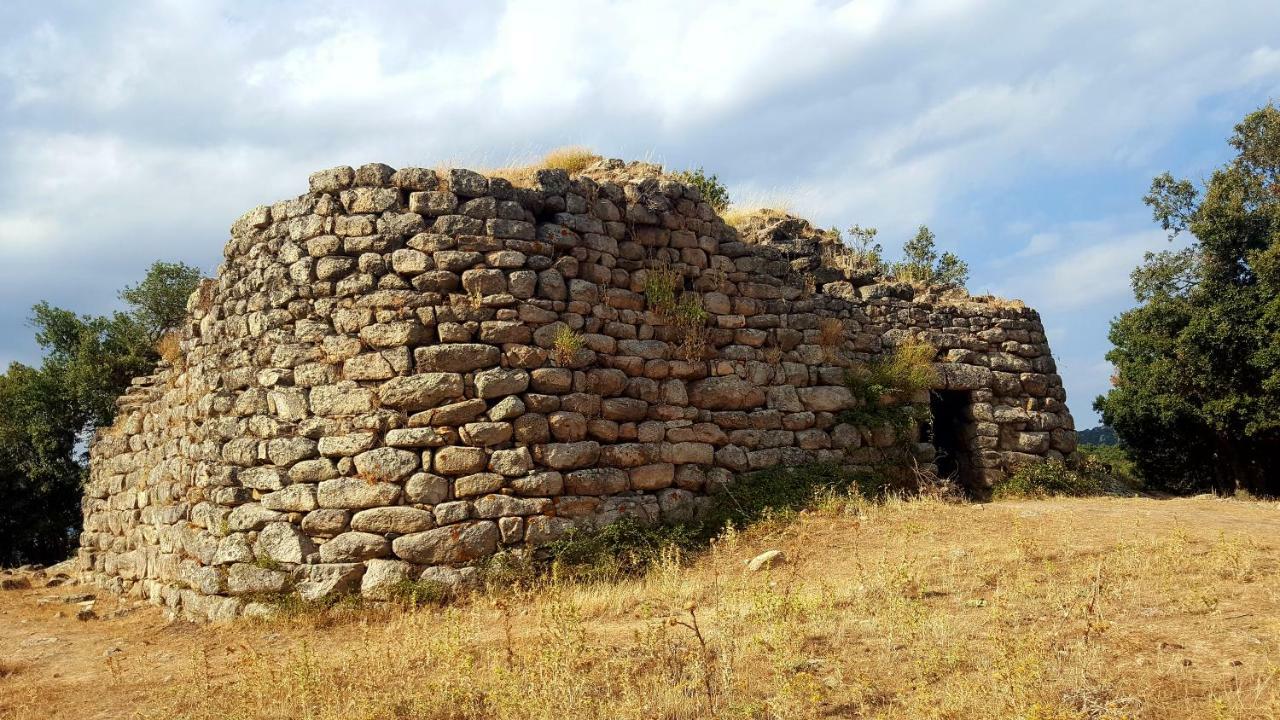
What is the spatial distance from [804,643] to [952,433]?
6.57 m

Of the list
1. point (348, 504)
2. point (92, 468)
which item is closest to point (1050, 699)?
point (348, 504)

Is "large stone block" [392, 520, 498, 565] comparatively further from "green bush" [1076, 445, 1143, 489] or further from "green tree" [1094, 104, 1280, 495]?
"green tree" [1094, 104, 1280, 495]

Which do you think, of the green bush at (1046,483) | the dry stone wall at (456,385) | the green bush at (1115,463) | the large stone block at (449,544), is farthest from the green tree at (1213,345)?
the large stone block at (449,544)

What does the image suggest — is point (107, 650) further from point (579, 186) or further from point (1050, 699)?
point (1050, 699)

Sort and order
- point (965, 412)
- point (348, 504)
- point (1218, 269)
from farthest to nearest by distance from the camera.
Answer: point (1218, 269), point (965, 412), point (348, 504)

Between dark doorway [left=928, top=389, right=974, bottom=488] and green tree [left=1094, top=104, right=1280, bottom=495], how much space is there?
312 inches

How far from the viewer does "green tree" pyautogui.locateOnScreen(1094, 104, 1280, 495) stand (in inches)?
622

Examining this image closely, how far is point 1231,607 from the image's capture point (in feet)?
18.5

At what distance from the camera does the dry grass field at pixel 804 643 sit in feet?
14.7

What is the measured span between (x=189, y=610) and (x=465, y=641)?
354cm

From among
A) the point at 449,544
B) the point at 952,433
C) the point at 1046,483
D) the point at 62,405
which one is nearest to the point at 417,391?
the point at 449,544

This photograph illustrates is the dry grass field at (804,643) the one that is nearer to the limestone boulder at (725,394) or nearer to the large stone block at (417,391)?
the limestone boulder at (725,394)

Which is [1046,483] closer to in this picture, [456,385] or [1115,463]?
[456,385]

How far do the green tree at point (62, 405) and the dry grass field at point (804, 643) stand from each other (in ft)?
29.2
